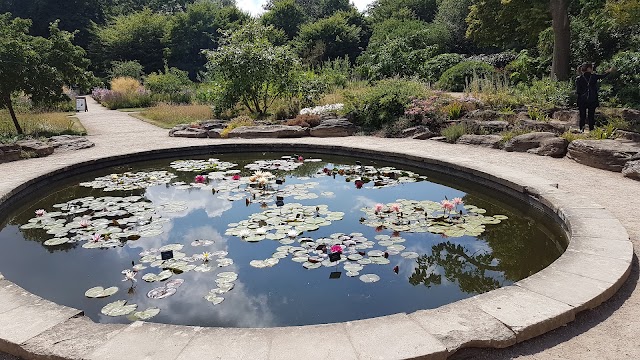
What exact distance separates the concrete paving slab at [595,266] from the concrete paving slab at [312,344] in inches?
59.4

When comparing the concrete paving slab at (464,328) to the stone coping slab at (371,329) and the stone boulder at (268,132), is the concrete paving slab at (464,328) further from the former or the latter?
the stone boulder at (268,132)

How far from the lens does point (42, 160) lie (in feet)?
22.5

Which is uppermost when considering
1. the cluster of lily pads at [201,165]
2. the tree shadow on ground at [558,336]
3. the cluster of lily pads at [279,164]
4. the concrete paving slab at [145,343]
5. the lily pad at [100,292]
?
the cluster of lily pads at [201,165]

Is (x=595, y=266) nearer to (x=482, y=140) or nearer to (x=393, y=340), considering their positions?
(x=393, y=340)

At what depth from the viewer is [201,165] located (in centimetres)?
668

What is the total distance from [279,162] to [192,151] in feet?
6.13

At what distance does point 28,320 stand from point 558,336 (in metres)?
2.60

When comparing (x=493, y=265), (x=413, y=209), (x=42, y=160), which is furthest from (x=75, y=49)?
(x=493, y=265)

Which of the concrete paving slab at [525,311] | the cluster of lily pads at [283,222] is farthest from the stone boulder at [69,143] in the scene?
the concrete paving slab at [525,311]

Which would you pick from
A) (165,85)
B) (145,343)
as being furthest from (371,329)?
(165,85)

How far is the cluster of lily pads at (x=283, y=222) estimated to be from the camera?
3.68 metres

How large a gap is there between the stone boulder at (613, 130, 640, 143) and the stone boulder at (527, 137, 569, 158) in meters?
0.74

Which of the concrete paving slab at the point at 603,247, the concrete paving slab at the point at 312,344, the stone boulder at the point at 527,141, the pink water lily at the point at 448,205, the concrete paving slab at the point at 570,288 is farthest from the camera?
the stone boulder at the point at 527,141

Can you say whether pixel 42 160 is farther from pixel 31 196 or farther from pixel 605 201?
pixel 605 201
